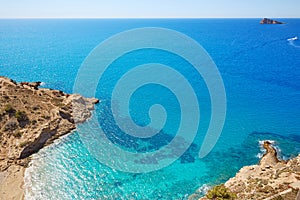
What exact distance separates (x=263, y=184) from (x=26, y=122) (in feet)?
140

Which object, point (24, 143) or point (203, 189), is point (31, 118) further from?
point (203, 189)

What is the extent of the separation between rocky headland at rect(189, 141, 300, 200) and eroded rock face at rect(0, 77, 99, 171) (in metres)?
29.3

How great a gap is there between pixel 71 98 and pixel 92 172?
2690cm

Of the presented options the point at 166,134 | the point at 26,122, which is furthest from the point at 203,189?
the point at 26,122

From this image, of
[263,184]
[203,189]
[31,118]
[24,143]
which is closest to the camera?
[263,184]

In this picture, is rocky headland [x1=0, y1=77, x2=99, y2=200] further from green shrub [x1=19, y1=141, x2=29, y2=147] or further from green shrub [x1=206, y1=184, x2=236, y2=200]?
green shrub [x1=206, y1=184, x2=236, y2=200]

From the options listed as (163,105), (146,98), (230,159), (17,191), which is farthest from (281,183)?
(146,98)

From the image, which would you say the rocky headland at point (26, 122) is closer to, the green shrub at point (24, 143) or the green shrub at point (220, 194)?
the green shrub at point (24, 143)

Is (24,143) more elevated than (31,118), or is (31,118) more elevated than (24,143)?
(31,118)

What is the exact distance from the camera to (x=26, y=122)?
48500mm

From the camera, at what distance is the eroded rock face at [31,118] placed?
43.5 metres

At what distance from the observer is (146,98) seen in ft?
233

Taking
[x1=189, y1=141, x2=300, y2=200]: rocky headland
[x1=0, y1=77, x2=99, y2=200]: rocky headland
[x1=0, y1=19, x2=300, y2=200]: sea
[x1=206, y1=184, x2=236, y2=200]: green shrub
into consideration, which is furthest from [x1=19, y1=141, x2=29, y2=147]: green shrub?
[x1=206, y1=184, x2=236, y2=200]: green shrub

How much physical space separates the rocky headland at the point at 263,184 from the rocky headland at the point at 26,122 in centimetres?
2768
